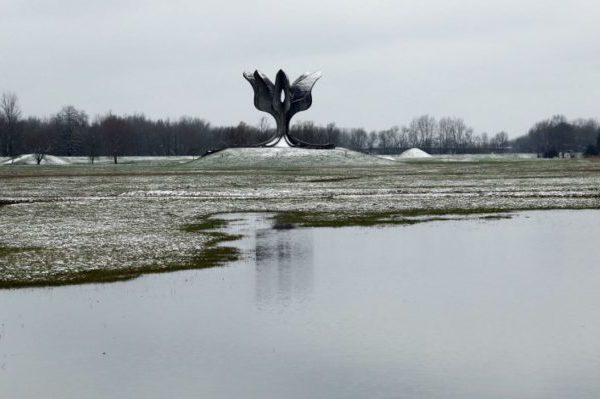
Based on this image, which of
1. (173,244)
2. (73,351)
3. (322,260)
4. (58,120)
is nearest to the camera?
(73,351)

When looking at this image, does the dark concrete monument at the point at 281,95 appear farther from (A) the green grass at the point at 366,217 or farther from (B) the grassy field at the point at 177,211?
(A) the green grass at the point at 366,217

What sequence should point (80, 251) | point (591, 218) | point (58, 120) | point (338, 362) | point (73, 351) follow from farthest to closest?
point (58, 120), point (591, 218), point (80, 251), point (73, 351), point (338, 362)

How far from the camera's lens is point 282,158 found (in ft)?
315

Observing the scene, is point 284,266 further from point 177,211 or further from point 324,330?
point 177,211

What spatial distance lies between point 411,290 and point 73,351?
22.4 feet

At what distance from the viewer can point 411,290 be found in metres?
15.8

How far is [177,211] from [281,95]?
230 feet

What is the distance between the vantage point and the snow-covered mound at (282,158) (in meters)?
93.0

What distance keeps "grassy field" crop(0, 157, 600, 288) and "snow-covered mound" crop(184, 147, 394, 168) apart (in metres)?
34.8

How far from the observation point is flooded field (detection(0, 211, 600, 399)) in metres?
10.2

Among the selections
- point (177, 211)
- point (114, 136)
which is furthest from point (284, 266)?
point (114, 136)

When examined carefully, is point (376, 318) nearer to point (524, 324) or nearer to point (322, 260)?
point (524, 324)

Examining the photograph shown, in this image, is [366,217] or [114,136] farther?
[114,136]

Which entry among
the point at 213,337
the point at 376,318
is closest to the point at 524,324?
the point at 376,318
